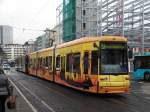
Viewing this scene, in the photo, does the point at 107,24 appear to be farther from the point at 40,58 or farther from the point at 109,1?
the point at 40,58

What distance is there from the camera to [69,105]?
18.1 metres

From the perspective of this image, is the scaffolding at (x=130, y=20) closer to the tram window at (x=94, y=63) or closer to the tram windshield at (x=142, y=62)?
the tram windshield at (x=142, y=62)

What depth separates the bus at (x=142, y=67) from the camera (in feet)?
139

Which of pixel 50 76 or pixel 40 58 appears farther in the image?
pixel 40 58

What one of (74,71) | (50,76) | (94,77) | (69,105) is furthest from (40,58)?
(69,105)

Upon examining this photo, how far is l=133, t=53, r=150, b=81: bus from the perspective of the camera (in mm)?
42312

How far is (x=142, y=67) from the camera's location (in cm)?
4316

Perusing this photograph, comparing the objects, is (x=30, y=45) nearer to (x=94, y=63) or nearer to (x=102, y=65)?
(x=94, y=63)

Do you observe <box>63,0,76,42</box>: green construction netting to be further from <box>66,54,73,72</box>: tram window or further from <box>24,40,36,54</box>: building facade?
<box>66,54,73,72</box>: tram window

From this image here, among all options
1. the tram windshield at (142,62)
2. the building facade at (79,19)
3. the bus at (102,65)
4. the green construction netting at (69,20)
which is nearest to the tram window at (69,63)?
the bus at (102,65)

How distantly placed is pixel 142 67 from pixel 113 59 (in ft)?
69.1

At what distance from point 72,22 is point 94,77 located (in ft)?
182

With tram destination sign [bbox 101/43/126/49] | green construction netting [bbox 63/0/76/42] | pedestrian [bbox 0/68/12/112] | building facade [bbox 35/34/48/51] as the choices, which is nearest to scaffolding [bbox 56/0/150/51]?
green construction netting [bbox 63/0/76/42]

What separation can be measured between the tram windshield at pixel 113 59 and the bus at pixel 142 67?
19.4 m
